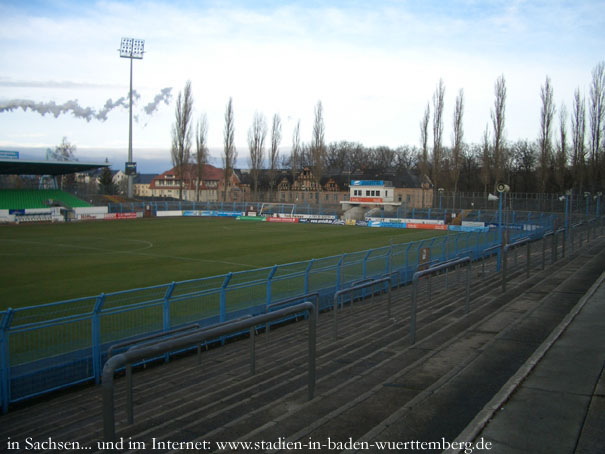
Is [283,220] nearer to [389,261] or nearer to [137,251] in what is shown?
[137,251]

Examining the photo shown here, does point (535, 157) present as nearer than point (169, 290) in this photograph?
No

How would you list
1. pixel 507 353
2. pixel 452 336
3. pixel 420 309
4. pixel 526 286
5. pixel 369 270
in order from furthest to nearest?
1. pixel 369 270
2. pixel 526 286
3. pixel 420 309
4. pixel 452 336
5. pixel 507 353

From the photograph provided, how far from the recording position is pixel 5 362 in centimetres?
840

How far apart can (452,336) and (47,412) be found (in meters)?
6.93

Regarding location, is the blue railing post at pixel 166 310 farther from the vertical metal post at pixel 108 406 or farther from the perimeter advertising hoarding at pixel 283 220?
the perimeter advertising hoarding at pixel 283 220

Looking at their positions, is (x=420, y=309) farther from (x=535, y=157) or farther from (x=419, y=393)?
(x=535, y=157)

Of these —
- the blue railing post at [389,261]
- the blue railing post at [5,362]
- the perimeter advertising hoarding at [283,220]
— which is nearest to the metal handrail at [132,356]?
the blue railing post at [5,362]

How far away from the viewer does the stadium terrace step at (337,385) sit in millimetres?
5012

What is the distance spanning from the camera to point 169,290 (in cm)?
1118

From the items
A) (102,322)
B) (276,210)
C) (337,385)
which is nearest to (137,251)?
(102,322)

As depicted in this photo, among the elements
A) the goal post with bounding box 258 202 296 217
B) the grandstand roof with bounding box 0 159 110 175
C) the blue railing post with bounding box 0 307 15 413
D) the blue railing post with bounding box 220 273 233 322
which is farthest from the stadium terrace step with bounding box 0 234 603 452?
the goal post with bounding box 258 202 296 217

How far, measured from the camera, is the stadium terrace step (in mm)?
5012

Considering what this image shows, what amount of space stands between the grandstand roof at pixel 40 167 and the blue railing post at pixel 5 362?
45.5 m

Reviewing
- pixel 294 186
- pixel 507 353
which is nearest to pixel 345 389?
pixel 507 353
